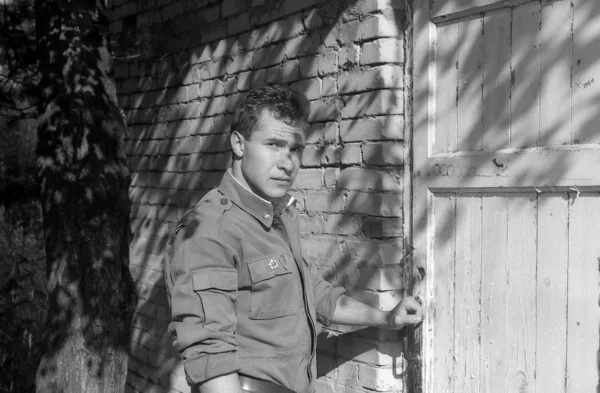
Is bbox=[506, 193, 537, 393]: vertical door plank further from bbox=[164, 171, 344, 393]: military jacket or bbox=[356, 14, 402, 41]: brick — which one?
bbox=[356, 14, 402, 41]: brick

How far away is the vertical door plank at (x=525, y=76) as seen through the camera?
2486mm

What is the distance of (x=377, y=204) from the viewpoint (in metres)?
3.00

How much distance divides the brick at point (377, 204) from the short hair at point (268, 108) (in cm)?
64

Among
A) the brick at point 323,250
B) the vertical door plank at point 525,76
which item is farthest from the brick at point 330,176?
the vertical door plank at point 525,76

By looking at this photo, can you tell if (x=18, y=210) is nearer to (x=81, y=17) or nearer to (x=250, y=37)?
(x=81, y=17)

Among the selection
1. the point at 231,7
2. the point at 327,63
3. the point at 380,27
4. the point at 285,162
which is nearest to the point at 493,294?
the point at 285,162

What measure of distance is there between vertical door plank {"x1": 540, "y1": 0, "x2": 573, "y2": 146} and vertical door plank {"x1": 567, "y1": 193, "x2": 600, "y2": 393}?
233 mm

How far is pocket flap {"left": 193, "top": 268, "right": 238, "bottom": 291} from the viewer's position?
2.19m

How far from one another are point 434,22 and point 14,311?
5.07m

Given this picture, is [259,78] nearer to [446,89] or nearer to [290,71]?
[290,71]

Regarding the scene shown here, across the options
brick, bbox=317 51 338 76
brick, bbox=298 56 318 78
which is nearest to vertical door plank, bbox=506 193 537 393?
brick, bbox=317 51 338 76

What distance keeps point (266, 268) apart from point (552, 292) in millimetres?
997

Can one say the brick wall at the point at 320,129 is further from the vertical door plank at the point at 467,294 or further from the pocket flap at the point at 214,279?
the pocket flap at the point at 214,279

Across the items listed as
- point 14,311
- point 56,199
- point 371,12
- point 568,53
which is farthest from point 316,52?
point 14,311
